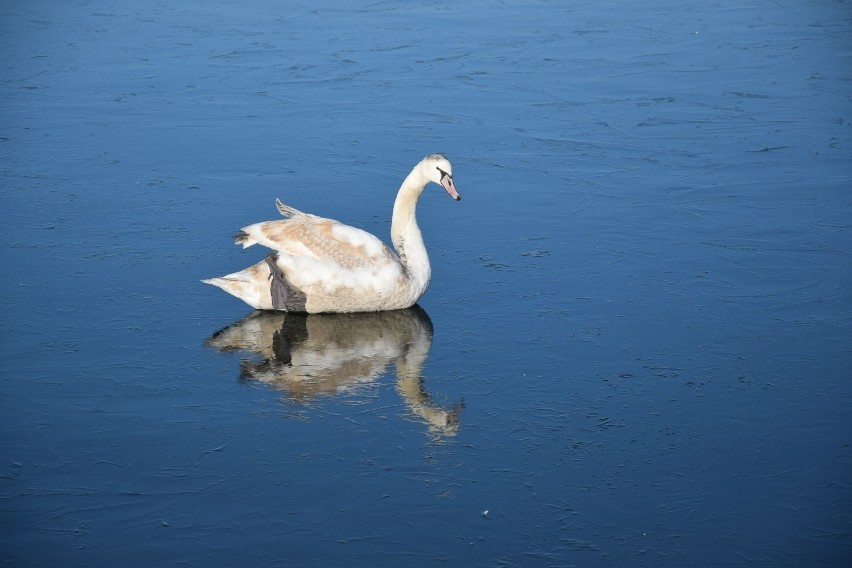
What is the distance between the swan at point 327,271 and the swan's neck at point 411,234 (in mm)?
10

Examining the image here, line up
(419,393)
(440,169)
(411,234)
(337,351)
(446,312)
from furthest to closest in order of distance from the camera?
1. (411,234)
2. (440,169)
3. (446,312)
4. (337,351)
5. (419,393)

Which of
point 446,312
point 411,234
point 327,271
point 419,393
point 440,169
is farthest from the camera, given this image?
point 411,234

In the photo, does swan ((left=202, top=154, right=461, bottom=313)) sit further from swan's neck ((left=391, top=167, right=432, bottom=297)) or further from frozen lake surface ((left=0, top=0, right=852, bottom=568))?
frozen lake surface ((left=0, top=0, right=852, bottom=568))

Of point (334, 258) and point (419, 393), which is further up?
point (334, 258)

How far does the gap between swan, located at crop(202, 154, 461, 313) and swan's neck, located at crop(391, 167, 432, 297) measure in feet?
0.03

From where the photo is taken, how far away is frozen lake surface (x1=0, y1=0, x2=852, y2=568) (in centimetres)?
577

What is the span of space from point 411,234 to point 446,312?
0.60 m

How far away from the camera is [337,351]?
7.73 m

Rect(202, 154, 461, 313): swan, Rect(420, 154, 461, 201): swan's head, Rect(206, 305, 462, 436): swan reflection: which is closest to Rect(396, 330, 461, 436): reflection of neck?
Rect(206, 305, 462, 436): swan reflection

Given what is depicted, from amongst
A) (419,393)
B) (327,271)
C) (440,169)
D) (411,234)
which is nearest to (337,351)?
(327,271)

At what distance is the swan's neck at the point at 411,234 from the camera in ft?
27.6

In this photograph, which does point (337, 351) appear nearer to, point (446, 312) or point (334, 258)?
point (334, 258)

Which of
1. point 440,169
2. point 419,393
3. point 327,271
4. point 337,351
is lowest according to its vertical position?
point 419,393

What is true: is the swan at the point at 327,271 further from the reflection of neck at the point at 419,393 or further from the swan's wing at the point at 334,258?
the reflection of neck at the point at 419,393
